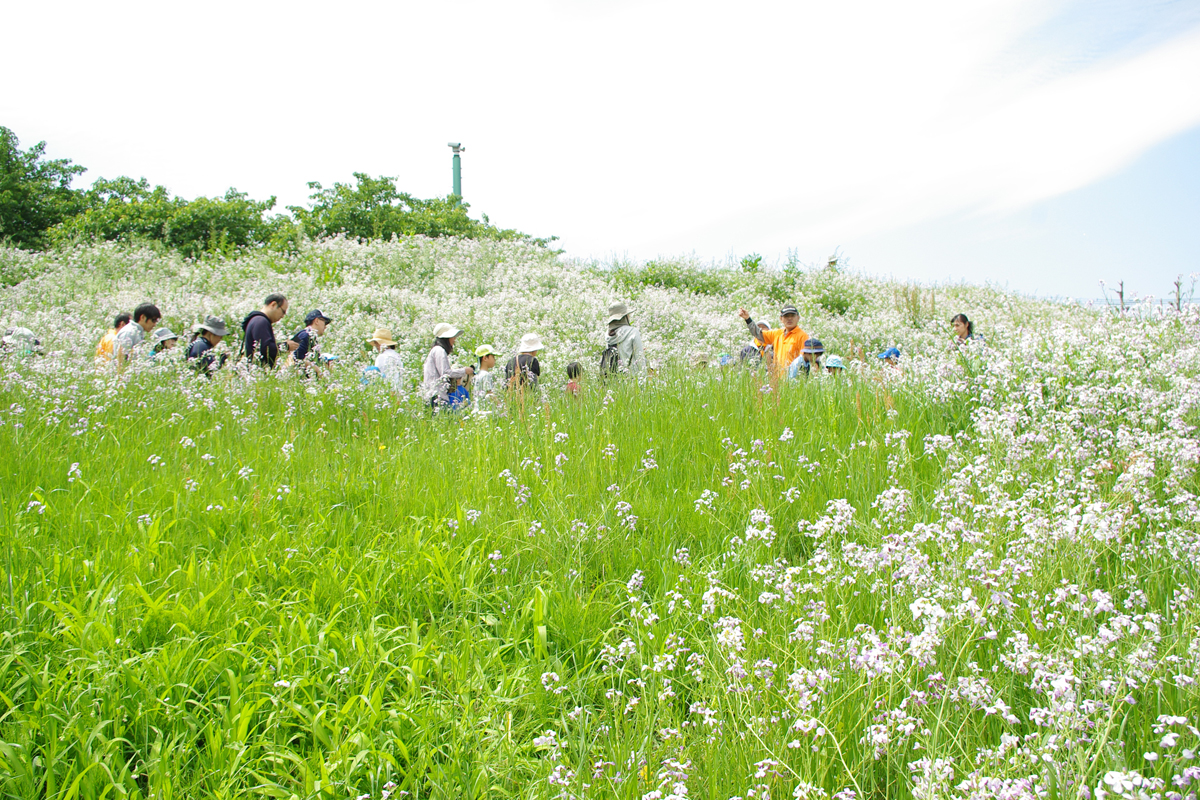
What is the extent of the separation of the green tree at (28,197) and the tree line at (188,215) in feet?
0.11

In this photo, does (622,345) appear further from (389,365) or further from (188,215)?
(188,215)

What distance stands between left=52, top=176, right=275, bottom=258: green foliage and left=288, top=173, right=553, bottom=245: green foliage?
1.83m

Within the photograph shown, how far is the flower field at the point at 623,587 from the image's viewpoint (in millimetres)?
2061

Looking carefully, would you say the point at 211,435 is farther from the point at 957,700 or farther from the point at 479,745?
the point at 957,700

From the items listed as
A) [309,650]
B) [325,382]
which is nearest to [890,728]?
[309,650]

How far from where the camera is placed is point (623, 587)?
11.3 ft

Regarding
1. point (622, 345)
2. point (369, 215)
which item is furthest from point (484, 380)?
point (369, 215)

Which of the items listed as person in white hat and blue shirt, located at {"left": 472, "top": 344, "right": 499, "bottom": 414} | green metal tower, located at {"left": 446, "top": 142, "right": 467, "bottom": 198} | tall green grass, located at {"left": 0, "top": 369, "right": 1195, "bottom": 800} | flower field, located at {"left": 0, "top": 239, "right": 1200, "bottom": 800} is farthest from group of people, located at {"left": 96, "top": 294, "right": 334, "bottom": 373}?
green metal tower, located at {"left": 446, "top": 142, "right": 467, "bottom": 198}

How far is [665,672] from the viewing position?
2.77 meters

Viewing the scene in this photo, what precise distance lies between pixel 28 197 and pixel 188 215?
962cm

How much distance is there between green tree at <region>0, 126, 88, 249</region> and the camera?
26016mm

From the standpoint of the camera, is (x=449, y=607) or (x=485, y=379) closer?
(x=449, y=607)

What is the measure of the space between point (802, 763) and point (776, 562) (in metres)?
1.20

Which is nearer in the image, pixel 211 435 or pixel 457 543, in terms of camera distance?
pixel 457 543
